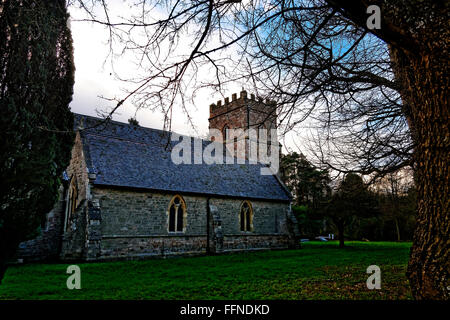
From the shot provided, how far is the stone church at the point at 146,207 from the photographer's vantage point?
14039mm

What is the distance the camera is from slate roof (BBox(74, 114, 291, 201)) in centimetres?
1560

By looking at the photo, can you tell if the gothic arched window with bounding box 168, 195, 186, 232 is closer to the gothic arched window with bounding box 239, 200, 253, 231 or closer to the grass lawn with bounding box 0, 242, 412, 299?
the gothic arched window with bounding box 239, 200, 253, 231

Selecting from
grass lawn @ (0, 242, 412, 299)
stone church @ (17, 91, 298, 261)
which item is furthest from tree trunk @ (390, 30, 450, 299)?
stone church @ (17, 91, 298, 261)

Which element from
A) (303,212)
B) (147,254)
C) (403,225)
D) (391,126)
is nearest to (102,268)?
(147,254)

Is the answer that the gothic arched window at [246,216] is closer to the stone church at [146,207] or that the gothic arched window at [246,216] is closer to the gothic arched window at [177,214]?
the stone church at [146,207]

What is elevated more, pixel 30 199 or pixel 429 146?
pixel 429 146

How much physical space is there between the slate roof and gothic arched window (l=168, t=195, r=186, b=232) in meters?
0.71

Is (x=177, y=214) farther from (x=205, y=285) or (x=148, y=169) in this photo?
(x=205, y=285)

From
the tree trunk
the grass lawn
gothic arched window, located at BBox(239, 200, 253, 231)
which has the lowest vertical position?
the grass lawn

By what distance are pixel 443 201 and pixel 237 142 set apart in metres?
25.6

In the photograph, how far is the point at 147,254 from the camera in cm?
1513

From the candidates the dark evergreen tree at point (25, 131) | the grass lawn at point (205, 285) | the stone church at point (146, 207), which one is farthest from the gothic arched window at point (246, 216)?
the dark evergreen tree at point (25, 131)

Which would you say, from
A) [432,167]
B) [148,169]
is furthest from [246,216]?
[432,167]
